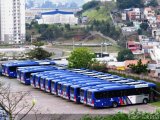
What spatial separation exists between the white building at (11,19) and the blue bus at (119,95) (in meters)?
29.8

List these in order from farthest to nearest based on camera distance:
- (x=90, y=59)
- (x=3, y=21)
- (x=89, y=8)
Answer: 1. (x=89, y=8)
2. (x=3, y=21)
3. (x=90, y=59)

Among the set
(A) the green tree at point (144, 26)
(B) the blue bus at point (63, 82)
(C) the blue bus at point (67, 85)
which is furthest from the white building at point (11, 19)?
(C) the blue bus at point (67, 85)

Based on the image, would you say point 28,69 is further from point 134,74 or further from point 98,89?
point 98,89

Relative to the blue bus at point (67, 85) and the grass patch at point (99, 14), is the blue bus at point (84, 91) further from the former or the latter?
the grass patch at point (99, 14)

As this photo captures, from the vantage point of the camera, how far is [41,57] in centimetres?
2109

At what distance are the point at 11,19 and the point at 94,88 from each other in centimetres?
2991

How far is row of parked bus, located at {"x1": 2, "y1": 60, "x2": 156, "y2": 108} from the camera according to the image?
40.0 feet

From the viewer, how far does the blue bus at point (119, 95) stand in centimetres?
1212

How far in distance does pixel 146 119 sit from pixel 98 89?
3.89 m

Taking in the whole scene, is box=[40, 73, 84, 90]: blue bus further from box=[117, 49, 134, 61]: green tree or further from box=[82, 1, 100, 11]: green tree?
box=[82, 1, 100, 11]: green tree

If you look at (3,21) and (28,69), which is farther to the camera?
(3,21)

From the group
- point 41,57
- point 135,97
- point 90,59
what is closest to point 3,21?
point 41,57

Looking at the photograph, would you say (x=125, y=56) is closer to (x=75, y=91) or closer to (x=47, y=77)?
(x=47, y=77)

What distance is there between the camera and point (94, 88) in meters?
12.3
